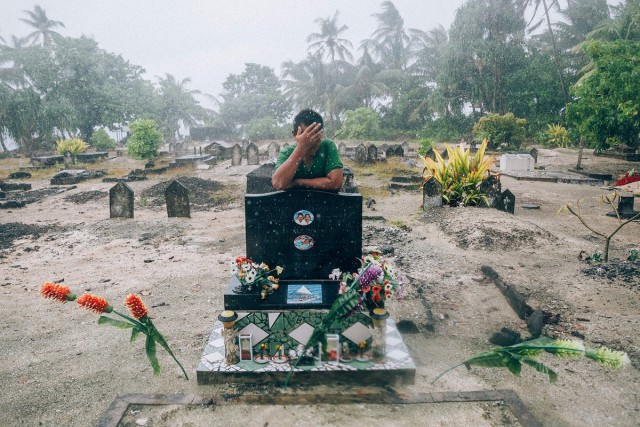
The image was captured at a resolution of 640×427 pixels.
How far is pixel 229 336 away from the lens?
3.49m

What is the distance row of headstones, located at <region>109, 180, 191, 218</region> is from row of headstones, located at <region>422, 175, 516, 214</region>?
19.8 ft

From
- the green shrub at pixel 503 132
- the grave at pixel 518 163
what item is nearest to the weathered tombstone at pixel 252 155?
the grave at pixel 518 163

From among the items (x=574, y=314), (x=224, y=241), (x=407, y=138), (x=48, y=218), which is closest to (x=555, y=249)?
(x=574, y=314)

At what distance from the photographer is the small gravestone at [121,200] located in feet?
33.7

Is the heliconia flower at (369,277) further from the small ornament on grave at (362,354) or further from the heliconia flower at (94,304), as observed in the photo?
the heliconia flower at (94,304)

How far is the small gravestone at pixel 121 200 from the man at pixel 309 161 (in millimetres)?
7697

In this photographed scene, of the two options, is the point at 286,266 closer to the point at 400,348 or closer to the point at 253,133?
the point at 400,348

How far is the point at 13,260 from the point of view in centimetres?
743

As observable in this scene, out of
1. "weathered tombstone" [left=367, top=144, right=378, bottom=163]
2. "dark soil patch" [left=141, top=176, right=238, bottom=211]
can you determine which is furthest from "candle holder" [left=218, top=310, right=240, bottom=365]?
"weathered tombstone" [left=367, top=144, right=378, bottom=163]

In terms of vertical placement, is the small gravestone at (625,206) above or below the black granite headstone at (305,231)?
below

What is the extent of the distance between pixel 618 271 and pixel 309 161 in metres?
4.76

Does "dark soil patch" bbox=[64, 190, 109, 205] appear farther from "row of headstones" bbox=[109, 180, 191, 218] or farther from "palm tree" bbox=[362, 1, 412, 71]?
"palm tree" bbox=[362, 1, 412, 71]

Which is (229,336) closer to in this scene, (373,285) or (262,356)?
(262,356)

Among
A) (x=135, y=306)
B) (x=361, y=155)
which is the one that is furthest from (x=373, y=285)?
(x=361, y=155)
